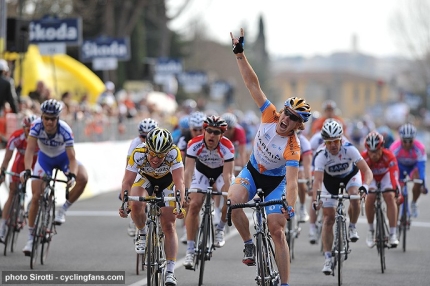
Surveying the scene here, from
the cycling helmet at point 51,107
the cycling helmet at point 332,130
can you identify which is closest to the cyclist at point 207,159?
the cycling helmet at point 332,130

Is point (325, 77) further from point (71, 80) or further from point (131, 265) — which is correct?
point (131, 265)

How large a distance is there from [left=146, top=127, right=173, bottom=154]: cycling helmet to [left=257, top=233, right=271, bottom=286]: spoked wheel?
1.31 m

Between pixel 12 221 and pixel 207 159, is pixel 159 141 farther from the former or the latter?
pixel 12 221

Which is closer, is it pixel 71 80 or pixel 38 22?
pixel 38 22

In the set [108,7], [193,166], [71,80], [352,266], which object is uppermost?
[108,7]

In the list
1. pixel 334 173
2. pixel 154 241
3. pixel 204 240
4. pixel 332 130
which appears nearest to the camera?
pixel 154 241

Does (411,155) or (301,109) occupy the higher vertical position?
(301,109)

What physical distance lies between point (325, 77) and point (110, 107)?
168 m

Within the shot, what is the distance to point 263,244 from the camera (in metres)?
10.1

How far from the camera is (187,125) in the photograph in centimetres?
1677

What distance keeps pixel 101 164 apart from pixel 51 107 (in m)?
11.1

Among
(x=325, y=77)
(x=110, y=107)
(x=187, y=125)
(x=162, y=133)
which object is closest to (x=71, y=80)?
(x=110, y=107)

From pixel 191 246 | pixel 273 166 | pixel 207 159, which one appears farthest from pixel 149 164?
pixel 207 159

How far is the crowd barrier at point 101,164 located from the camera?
76.9 ft
